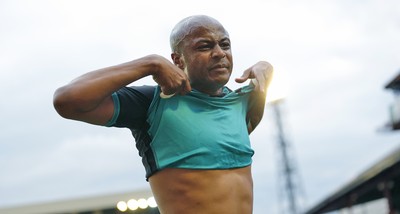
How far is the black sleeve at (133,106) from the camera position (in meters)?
2.85

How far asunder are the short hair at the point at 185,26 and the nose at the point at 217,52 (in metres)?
Answer: 0.12

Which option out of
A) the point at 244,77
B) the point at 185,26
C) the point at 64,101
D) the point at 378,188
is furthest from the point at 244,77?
the point at 378,188

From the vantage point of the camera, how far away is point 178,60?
3.04 metres

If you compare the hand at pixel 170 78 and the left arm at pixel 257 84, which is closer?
the hand at pixel 170 78

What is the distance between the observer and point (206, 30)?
2.97 m

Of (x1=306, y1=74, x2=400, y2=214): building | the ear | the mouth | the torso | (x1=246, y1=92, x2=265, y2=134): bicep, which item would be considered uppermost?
the ear

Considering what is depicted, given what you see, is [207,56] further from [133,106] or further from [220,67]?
[133,106]

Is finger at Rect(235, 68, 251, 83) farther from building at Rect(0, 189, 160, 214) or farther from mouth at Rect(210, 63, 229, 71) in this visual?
building at Rect(0, 189, 160, 214)

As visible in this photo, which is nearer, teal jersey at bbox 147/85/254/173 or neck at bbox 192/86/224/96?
teal jersey at bbox 147/85/254/173

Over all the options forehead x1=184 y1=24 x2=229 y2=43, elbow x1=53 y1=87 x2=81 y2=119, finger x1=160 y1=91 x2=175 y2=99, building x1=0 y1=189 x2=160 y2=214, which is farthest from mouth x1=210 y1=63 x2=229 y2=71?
building x1=0 y1=189 x2=160 y2=214

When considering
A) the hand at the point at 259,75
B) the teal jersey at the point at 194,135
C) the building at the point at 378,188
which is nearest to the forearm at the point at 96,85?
the teal jersey at the point at 194,135

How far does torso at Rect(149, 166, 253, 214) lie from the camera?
282 cm

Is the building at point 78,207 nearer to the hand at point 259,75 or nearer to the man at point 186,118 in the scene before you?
the hand at point 259,75

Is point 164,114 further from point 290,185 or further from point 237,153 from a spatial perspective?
point 290,185
